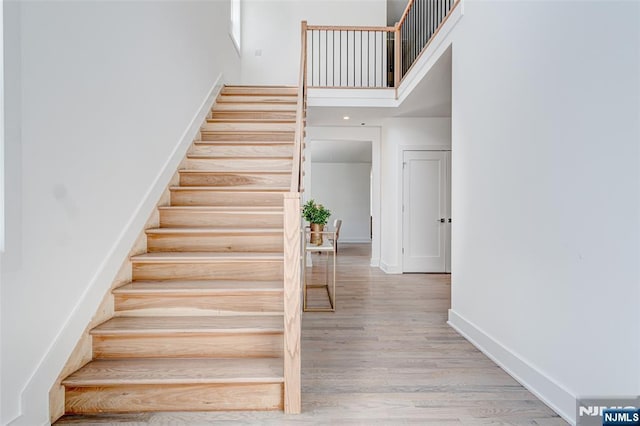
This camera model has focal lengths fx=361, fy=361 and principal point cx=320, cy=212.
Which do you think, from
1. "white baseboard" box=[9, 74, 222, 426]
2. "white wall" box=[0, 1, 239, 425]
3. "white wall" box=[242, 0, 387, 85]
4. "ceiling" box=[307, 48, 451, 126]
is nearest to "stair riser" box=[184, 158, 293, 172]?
"white baseboard" box=[9, 74, 222, 426]

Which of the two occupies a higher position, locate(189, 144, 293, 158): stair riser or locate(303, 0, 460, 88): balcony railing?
locate(303, 0, 460, 88): balcony railing

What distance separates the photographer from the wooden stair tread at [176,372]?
→ 6.07 ft

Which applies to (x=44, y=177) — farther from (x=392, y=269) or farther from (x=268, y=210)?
(x=392, y=269)

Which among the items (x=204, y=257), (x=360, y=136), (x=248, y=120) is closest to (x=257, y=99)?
(x=248, y=120)

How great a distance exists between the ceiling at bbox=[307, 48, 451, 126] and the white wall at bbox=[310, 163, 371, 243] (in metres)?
5.82

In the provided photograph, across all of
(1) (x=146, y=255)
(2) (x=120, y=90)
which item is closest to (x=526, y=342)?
(1) (x=146, y=255)

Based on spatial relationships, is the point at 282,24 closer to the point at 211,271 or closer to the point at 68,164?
the point at 211,271

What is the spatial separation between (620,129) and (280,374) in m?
1.96

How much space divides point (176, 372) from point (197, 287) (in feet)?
1.84

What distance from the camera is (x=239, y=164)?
3693mm

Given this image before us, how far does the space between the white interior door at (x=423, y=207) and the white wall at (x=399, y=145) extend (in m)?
0.09

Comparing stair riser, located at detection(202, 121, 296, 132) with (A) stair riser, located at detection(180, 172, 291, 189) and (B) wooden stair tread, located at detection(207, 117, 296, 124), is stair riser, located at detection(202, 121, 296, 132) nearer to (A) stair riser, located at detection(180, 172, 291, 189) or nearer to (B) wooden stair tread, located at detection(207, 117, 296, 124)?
(B) wooden stair tread, located at detection(207, 117, 296, 124)

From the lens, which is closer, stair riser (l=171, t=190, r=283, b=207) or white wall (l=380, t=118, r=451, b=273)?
stair riser (l=171, t=190, r=283, b=207)

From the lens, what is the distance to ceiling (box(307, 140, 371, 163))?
28.5 ft
